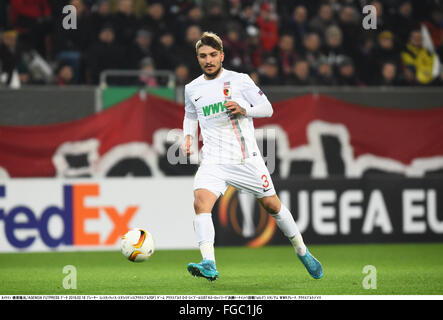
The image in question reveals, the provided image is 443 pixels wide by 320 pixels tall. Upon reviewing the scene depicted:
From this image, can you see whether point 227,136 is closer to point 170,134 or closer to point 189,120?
point 189,120

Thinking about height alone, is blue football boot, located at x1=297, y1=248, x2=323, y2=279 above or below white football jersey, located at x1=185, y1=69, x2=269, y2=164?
below

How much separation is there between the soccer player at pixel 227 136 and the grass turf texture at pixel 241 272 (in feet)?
1.77

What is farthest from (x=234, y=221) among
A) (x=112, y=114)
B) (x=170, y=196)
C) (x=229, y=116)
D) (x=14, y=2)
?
(x=14, y=2)

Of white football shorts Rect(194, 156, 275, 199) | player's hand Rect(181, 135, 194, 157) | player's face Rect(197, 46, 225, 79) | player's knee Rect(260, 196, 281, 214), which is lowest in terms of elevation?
player's knee Rect(260, 196, 281, 214)

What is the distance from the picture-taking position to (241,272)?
26.9ft

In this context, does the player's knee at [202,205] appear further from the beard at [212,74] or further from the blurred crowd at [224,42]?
the blurred crowd at [224,42]

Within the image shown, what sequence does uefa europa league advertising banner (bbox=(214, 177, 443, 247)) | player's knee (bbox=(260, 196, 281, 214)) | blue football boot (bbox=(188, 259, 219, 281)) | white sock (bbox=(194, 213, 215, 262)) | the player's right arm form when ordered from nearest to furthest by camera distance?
blue football boot (bbox=(188, 259, 219, 281)), white sock (bbox=(194, 213, 215, 262)), player's knee (bbox=(260, 196, 281, 214)), the player's right arm, uefa europa league advertising banner (bbox=(214, 177, 443, 247))

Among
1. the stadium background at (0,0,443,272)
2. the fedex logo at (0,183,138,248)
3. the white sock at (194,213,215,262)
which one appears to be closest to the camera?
the white sock at (194,213,215,262)

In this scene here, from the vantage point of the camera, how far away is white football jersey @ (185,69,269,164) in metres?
7.12

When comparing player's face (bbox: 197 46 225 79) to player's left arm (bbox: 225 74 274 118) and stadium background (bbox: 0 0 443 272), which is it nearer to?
player's left arm (bbox: 225 74 274 118)

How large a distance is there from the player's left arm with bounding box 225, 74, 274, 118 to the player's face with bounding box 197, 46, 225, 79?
0.27 meters

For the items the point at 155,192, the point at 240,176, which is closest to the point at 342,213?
Answer: the point at 155,192

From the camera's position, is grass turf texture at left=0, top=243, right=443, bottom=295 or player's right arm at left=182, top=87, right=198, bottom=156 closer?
grass turf texture at left=0, top=243, right=443, bottom=295

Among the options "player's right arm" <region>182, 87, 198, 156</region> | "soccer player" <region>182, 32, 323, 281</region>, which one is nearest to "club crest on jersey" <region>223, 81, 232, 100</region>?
"soccer player" <region>182, 32, 323, 281</region>
